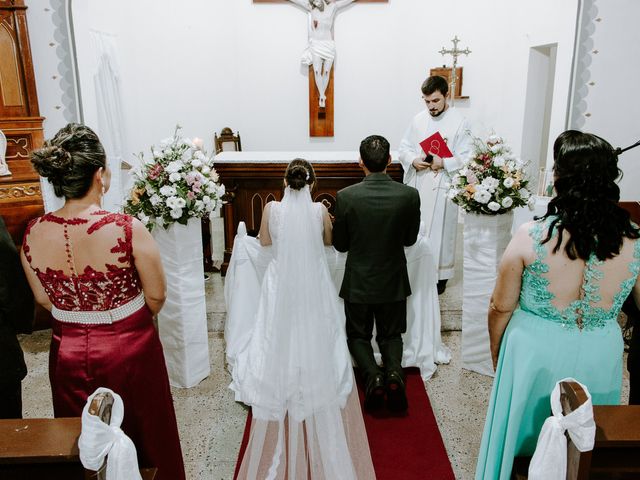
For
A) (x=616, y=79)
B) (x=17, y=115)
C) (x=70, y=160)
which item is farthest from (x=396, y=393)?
(x=17, y=115)

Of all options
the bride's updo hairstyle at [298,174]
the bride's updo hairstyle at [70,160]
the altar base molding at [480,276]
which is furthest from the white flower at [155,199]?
the altar base molding at [480,276]

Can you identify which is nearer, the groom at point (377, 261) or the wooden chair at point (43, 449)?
the wooden chair at point (43, 449)

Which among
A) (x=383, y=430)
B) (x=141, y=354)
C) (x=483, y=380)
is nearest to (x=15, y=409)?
(x=141, y=354)

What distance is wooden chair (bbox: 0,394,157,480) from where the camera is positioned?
170 centimetres

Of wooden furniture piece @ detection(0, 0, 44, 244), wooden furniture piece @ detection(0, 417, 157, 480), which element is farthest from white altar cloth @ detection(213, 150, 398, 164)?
wooden furniture piece @ detection(0, 417, 157, 480)

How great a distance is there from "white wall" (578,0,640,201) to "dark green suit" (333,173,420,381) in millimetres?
2464

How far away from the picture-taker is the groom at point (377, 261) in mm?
3178

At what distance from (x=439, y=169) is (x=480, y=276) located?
1350 mm

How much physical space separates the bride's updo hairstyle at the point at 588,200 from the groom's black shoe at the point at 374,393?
5.14ft

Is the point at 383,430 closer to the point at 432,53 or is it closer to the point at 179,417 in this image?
the point at 179,417

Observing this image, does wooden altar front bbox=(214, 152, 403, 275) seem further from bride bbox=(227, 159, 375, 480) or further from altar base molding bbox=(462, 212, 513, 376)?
bride bbox=(227, 159, 375, 480)

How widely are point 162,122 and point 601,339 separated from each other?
610cm

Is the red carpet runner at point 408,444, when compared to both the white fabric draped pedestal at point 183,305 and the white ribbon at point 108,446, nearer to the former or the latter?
the white fabric draped pedestal at point 183,305

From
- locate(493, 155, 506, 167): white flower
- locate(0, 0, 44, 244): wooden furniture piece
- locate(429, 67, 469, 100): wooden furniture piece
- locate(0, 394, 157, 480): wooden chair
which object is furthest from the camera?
locate(429, 67, 469, 100): wooden furniture piece
